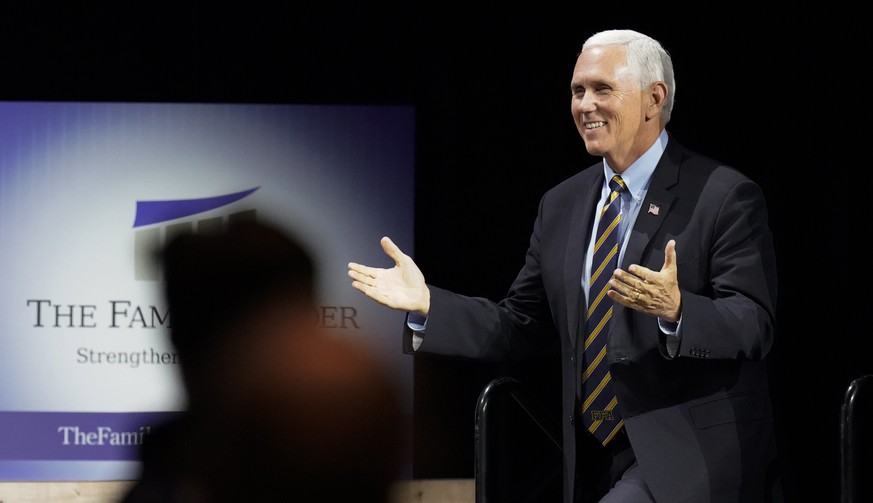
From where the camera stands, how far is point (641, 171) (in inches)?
109

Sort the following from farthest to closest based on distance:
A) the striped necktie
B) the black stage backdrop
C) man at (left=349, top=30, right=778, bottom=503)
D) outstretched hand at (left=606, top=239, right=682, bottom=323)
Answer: the black stage backdrop, the striped necktie, man at (left=349, top=30, right=778, bottom=503), outstretched hand at (left=606, top=239, right=682, bottom=323)

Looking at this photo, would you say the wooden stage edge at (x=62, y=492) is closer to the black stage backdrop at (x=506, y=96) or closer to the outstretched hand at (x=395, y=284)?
the black stage backdrop at (x=506, y=96)

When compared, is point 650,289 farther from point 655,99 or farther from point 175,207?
point 175,207

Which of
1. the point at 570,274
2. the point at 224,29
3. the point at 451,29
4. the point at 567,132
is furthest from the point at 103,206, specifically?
the point at 570,274

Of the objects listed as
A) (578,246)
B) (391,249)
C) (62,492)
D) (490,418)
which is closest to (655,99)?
(578,246)

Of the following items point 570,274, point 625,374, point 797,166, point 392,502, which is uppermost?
point 797,166

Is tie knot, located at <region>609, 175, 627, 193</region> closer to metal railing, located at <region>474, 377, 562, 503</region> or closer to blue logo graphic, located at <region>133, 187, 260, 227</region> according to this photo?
metal railing, located at <region>474, 377, 562, 503</region>

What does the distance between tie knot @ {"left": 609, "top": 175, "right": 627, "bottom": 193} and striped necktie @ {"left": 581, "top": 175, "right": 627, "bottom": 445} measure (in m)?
0.07

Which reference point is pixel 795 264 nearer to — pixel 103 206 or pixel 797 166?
pixel 797 166

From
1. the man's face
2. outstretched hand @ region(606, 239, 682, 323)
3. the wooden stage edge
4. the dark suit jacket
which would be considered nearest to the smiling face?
the man's face

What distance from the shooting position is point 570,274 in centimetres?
277

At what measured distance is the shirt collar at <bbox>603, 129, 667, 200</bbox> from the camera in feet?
9.05

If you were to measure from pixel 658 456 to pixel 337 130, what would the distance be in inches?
96.2

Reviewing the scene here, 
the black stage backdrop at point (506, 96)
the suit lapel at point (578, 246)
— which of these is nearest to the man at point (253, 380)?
the black stage backdrop at point (506, 96)
